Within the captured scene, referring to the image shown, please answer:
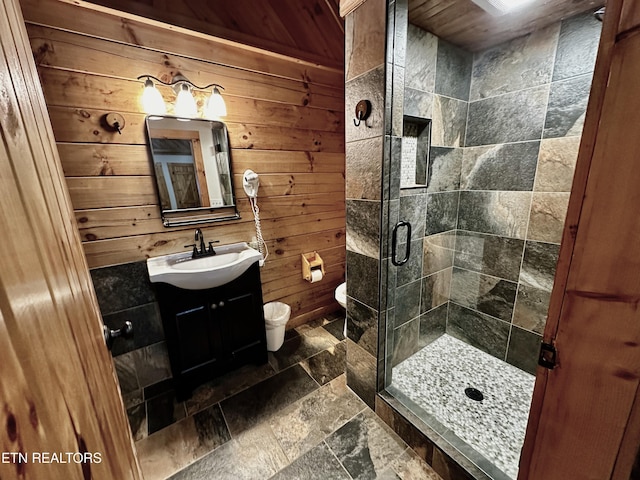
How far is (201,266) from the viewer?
5.93 feet

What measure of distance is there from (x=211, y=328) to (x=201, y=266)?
43 cm

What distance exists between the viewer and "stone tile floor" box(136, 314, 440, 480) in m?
1.32

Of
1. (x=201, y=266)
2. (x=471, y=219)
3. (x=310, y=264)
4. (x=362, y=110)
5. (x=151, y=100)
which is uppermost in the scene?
(x=151, y=100)

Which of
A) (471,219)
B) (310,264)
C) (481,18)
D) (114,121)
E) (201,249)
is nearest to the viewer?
(481,18)

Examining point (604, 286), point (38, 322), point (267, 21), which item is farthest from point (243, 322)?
point (267, 21)

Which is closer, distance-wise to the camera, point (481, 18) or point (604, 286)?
point (604, 286)

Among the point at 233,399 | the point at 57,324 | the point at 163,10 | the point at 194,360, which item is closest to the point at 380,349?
the point at 233,399

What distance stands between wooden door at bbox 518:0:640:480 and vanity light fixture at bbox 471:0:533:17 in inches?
47.9

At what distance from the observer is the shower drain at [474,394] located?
1640 mm

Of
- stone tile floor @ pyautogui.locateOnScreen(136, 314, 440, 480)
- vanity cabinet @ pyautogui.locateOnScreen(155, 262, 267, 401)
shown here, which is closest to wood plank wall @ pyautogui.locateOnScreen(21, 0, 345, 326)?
vanity cabinet @ pyautogui.locateOnScreen(155, 262, 267, 401)

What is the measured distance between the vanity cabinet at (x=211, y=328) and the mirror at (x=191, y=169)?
0.52m

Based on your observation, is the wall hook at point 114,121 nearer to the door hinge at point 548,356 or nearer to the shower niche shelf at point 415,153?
the shower niche shelf at point 415,153

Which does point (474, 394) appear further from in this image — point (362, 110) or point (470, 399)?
point (362, 110)

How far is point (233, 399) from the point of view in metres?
1.74
